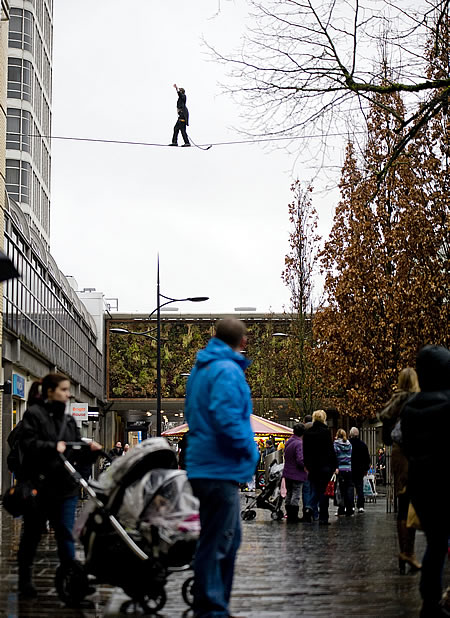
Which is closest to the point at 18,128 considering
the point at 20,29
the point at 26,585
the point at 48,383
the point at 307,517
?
the point at 20,29

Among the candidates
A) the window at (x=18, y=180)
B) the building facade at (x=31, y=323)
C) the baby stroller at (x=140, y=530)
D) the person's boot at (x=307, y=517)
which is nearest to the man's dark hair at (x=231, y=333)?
the baby stroller at (x=140, y=530)

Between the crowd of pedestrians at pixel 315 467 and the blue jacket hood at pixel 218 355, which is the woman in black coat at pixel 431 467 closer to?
the blue jacket hood at pixel 218 355

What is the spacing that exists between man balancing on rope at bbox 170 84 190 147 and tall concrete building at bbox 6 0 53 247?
34.8 metres

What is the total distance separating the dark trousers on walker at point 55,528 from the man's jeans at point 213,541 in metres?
2.19

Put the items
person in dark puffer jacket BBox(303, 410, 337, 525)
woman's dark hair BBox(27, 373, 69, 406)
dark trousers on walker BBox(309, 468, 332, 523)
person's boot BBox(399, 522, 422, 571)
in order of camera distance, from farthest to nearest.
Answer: dark trousers on walker BBox(309, 468, 332, 523) → person in dark puffer jacket BBox(303, 410, 337, 525) → person's boot BBox(399, 522, 422, 571) → woman's dark hair BBox(27, 373, 69, 406)

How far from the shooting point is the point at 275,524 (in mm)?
20562

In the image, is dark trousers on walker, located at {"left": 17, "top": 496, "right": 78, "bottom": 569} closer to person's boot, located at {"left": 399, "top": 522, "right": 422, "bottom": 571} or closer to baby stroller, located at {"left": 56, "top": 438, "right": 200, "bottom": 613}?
baby stroller, located at {"left": 56, "top": 438, "right": 200, "bottom": 613}

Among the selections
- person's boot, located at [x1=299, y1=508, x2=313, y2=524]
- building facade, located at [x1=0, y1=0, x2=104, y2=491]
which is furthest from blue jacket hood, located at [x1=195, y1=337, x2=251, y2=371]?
building facade, located at [x1=0, y1=0, x2=104, y2=491]

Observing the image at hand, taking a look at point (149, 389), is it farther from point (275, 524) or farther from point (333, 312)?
point (275, 524)

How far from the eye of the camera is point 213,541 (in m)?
6.72

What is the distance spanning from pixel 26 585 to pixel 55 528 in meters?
0.51

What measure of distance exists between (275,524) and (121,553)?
498 inches

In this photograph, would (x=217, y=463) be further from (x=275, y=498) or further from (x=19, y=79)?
(x=19, y=79)

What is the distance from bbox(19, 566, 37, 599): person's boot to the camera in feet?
28.9
